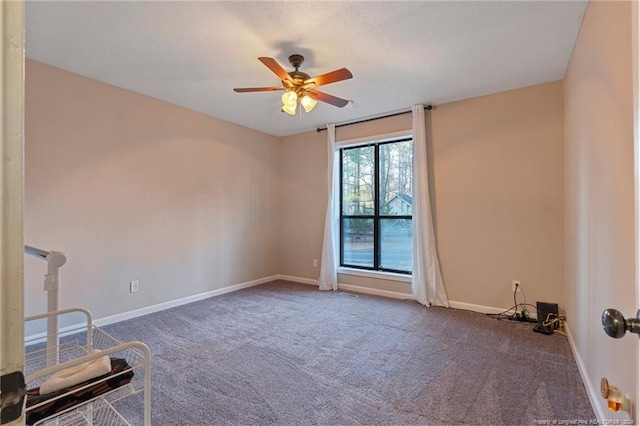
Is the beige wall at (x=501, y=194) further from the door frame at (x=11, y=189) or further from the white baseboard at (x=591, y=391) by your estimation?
the door frame at (x=11, y=189)

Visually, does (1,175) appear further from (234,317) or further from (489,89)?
(489,89)

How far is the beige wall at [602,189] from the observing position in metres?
1.24

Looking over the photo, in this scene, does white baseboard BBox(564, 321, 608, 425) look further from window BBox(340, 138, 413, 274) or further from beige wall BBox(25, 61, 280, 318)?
beige wall BBox(25, 61, 280, 318)

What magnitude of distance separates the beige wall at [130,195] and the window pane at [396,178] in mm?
2063

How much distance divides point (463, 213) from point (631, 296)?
2.55 metres

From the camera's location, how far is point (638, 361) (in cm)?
77

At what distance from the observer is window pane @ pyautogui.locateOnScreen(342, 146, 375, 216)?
4.55 m

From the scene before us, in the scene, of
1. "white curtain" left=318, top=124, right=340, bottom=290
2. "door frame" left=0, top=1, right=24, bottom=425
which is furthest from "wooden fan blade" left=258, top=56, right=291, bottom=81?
"white curtain" left=318, top=124, right=340, bottom=290


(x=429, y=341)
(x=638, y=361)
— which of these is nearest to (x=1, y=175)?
(x=638, y=361)

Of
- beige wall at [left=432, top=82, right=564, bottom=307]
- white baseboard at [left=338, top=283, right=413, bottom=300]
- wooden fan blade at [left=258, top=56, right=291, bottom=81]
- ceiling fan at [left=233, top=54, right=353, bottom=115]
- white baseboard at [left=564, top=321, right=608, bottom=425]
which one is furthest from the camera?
white baseboard at [left=338, top=283, right=413, bottom=300]

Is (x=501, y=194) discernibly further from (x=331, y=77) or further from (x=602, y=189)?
(x=331, y=77)

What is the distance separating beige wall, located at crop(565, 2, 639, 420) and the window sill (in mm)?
1799

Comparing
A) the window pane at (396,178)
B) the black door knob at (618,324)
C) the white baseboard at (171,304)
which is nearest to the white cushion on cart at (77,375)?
the black door knob at (618,324)

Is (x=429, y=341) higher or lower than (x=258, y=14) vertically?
lower
